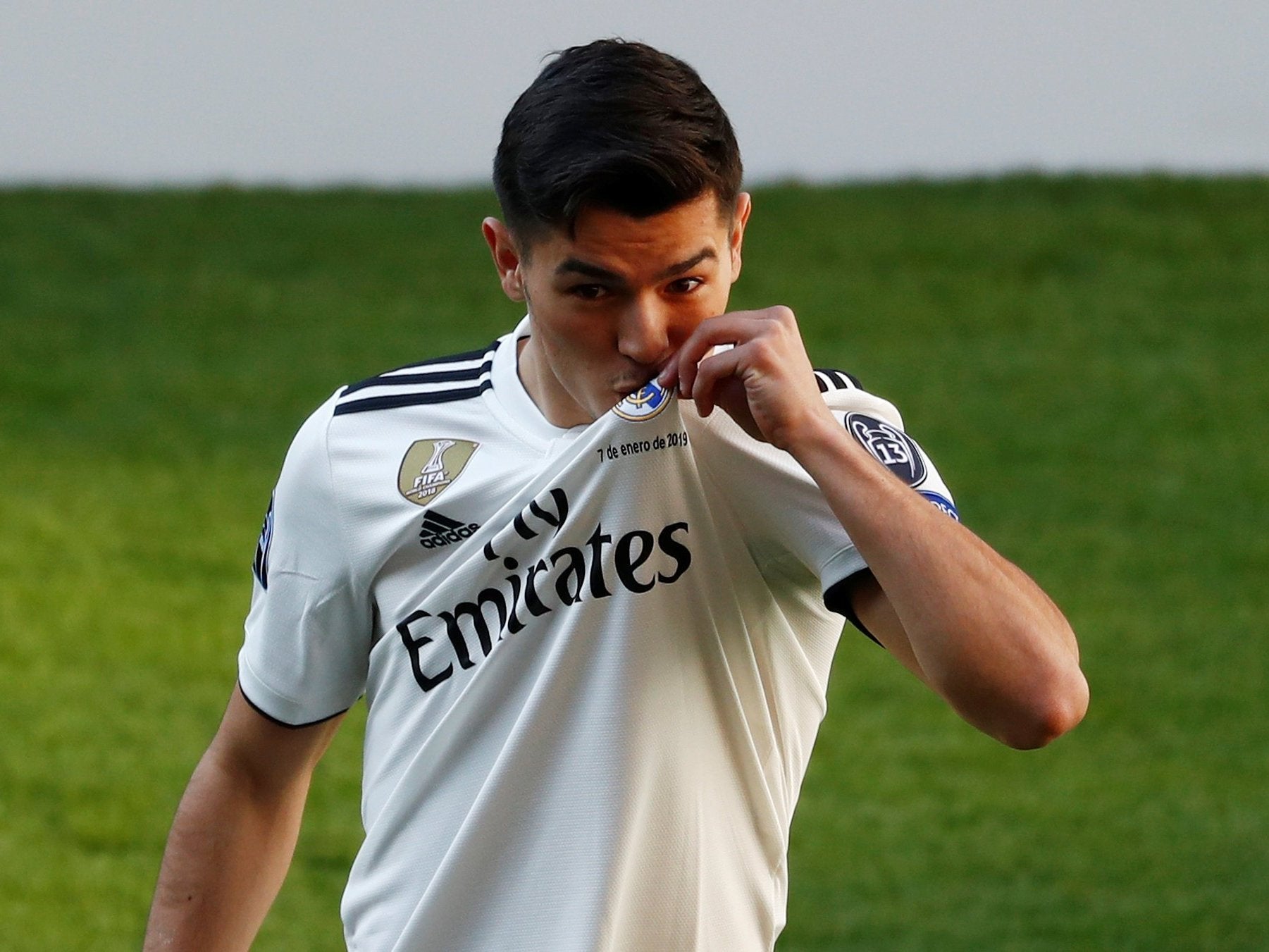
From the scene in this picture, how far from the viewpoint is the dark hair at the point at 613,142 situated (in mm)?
1771

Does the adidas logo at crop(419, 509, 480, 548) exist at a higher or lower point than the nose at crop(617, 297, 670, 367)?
lower

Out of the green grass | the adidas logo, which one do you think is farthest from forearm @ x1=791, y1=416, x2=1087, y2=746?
the green grass

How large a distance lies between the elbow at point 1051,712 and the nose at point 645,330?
50 centimetres

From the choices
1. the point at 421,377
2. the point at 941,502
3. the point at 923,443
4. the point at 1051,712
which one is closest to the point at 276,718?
the point at 421,377

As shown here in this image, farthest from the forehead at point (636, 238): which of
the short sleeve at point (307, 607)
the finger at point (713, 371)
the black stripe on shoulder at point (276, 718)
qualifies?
the black stripe on shoulder at point (276, 718)

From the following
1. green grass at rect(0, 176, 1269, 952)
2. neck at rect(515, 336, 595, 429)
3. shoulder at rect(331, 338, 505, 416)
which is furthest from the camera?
green grass at rect(0, 176, 1269, 952)

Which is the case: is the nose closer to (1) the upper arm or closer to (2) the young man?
(2) the young man

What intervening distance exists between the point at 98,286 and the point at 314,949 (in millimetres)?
6160

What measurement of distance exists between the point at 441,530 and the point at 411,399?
185 mm

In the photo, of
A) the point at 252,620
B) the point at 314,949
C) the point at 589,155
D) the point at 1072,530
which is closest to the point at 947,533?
the point at 589,155

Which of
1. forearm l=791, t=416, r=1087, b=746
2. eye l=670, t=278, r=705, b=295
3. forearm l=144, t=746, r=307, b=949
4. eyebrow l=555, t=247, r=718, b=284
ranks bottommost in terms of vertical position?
forearm l=144, t=746, r=307, b=949

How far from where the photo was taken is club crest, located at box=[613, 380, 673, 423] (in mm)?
1825

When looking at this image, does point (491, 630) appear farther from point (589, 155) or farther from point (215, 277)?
point (215, 277)

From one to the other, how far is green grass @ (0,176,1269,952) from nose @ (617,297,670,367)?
3.21 meters
